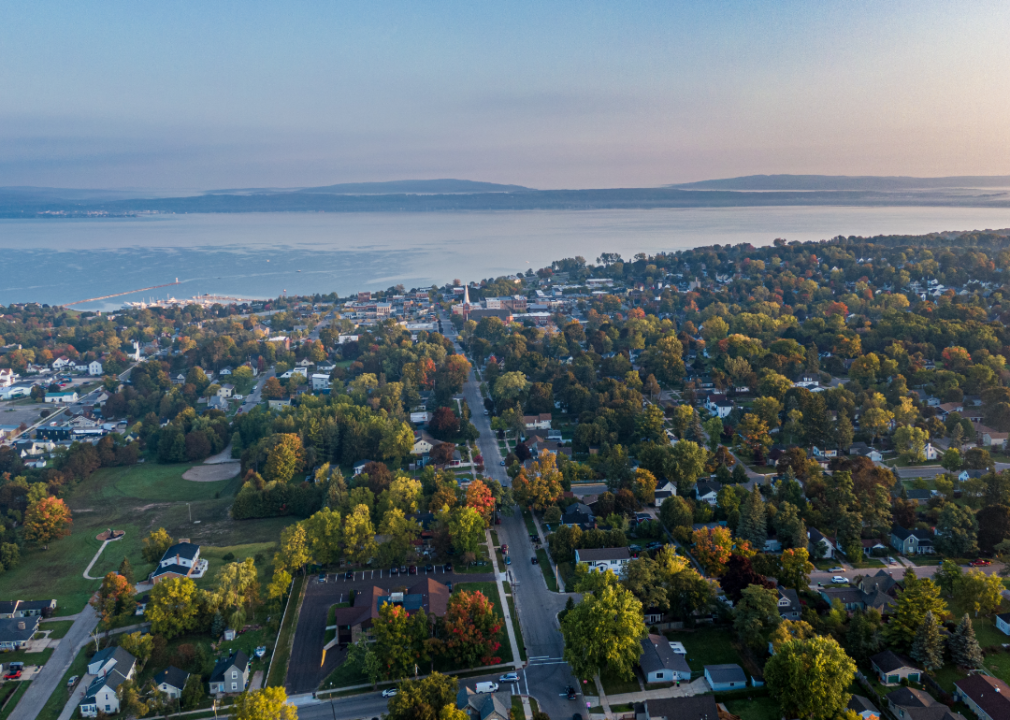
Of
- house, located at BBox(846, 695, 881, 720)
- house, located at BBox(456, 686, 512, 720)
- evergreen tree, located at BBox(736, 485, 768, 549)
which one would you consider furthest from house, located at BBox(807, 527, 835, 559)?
house, located at BBox(456, 686, 512, 720)

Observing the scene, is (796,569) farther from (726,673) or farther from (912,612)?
(726,673)

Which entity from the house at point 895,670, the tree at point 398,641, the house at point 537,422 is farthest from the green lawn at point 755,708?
the house at point 537,422

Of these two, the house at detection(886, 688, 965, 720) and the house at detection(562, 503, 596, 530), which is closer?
the house at detection(886, 688, 965, 720)

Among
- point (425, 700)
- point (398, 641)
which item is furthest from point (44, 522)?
point (425, 700)

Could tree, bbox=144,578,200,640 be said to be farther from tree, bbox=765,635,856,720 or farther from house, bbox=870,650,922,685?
house, bbox=870,650,922,685

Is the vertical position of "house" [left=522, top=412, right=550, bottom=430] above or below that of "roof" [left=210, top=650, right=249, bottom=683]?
above

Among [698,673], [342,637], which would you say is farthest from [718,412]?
[342,637]
